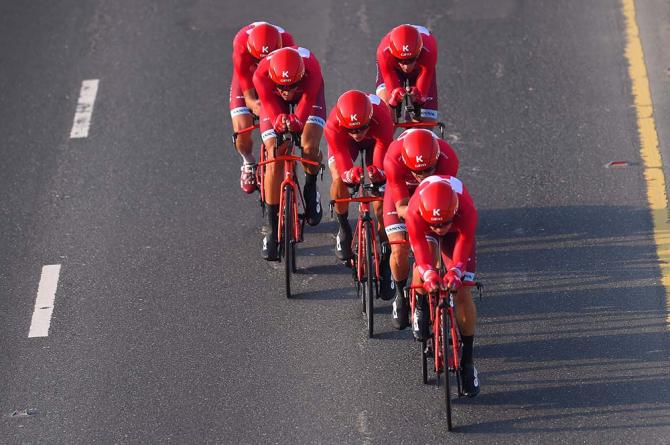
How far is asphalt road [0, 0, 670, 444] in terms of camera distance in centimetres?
1116

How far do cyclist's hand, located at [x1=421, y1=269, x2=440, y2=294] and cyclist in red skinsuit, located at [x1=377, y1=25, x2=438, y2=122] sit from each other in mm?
2867

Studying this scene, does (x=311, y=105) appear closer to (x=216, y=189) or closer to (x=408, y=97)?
(x=408, y=97)

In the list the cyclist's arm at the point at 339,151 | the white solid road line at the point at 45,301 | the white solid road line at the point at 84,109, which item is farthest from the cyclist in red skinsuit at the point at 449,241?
the white solid road line at the point at 84,109

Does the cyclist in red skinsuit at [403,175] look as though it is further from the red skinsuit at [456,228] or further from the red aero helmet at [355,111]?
the red skinsuit at [456,228]

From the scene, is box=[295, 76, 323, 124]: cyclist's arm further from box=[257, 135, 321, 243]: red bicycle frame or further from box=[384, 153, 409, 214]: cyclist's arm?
box=[384, 153, 409, 214]: cyclist's arm

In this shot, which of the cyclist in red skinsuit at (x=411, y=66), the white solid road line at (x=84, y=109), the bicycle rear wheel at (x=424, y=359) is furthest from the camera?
the white solid road line at (x=84, y=109)

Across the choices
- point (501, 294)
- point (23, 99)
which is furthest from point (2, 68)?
point (501, 294)

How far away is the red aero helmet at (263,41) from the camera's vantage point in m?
13.4

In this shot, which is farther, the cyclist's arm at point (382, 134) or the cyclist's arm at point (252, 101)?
the cyclist's arm at point (252, 101)

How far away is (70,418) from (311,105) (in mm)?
3480

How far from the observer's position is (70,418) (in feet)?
37.0

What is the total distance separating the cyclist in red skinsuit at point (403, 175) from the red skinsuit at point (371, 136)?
556mm

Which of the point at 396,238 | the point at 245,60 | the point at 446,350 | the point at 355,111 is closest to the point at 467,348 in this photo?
the point at 446,350

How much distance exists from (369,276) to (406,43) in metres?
2.45
